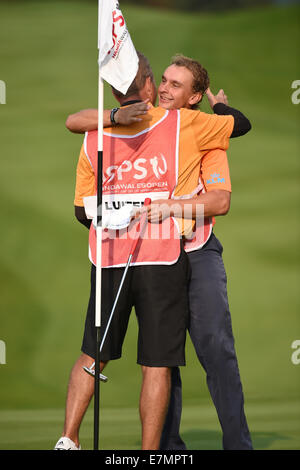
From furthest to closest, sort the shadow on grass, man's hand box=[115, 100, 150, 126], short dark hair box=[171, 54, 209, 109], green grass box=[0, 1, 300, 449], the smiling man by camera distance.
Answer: green grass box=[0, 1, 300, 449]
the shadow on grass
short dark hair box=[171, 54, 209, 109]
the smiling man
man's hand box=[115, 100, 150, 126]

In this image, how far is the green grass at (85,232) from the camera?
700 cm

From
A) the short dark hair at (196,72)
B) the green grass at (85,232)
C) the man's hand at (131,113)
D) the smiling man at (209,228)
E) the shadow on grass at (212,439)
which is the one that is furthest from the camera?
the green grass at (85,232)

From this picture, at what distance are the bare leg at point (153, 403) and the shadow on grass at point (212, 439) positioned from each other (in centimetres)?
99

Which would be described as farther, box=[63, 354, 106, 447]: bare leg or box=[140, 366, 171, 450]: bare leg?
box=[63, 354, 106, 447]: bare leg

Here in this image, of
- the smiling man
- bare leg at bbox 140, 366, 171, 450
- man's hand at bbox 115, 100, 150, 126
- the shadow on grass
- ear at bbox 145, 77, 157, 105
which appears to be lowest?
the shadow on grass

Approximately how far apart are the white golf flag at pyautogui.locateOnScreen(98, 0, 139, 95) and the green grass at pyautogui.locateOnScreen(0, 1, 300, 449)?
1.94 meters

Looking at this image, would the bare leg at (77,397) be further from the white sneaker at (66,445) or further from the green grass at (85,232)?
the green grass at (85,232)

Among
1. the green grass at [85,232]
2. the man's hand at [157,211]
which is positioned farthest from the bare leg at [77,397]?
the green grass at [85,232]

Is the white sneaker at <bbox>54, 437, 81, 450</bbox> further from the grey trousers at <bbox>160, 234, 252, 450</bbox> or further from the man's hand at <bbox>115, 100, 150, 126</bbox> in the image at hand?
the man's hand at <bbox>115, 100, 150, 126</bbox>

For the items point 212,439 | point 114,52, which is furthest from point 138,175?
point 212,439

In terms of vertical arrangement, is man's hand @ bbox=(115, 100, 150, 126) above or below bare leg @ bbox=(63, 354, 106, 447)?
above

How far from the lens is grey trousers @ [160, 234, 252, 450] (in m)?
3.59

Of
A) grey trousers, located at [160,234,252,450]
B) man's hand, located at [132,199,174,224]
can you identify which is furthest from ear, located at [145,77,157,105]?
grey trousers, located at [160,234,252,450]

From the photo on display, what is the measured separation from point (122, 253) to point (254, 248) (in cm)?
702
